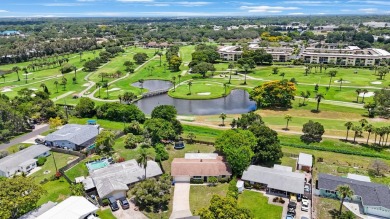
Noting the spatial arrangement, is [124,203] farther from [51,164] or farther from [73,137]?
[73,137]

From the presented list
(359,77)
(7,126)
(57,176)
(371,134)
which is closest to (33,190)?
(57,176)

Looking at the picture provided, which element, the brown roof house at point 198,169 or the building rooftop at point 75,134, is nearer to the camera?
the brown roof house at point 198,169

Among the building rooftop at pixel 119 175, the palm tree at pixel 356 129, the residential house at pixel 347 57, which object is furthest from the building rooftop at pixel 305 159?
the residential house at pixel 347 57

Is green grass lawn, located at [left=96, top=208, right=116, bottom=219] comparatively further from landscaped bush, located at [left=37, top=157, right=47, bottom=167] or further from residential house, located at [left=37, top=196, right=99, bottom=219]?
landscaped bush, located at [left=37, top=157, right=47, bottom=167]

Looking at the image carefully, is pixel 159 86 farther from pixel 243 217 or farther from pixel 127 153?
pixel 243 217

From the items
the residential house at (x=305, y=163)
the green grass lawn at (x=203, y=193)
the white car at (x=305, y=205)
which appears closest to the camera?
the white car at (x=305, y=205)

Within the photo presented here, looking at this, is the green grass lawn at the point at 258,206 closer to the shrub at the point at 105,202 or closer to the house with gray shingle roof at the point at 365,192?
the house with gray shingle roof at the point at 365,192
